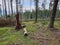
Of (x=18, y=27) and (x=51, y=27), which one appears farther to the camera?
(x=18, y=27)

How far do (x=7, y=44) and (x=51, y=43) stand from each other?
9.50 ft

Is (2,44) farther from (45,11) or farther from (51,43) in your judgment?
(45,11)

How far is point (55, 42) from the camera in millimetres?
9953

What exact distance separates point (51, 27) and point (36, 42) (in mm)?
5316

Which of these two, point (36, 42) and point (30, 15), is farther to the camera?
point (30, 15)

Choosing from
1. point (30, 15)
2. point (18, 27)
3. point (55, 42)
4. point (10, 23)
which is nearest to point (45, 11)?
point (30, 15)

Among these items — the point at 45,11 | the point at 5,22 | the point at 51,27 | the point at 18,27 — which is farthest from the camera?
the point at 45,11

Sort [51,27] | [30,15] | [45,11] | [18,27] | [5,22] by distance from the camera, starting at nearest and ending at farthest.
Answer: [51,27], [18,27], [5,22], [45,11], [30,15]

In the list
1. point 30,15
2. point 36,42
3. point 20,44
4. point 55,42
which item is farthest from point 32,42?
point 30,15

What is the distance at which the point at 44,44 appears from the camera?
9.48 m

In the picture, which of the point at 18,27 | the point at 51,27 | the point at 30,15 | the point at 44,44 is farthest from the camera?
the point at 30,15

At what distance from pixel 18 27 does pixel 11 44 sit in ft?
22.2

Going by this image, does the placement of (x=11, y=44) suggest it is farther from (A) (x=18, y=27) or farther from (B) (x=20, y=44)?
(A) (x=18, y=27)

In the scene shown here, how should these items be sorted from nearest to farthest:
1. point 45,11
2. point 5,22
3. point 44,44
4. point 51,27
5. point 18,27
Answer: point 44,44, point 51,27, point 18,27, point 5,22, point 45,11
